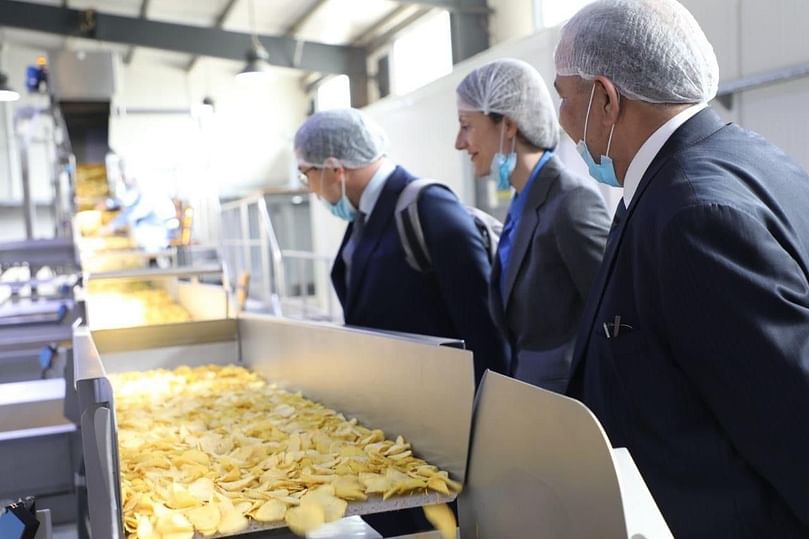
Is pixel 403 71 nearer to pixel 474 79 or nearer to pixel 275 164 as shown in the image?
pixel 275 164

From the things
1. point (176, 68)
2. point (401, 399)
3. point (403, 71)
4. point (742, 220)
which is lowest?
point (401, 399)

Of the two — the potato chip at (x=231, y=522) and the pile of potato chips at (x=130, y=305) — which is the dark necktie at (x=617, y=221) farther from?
the pile of potato chips at (x=130, y=305)

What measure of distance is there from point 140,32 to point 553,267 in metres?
9.21

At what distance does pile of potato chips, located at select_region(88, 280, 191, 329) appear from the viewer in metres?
4.69

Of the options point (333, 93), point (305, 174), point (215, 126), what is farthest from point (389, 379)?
point (215, 126)

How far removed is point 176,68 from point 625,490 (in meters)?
14.0

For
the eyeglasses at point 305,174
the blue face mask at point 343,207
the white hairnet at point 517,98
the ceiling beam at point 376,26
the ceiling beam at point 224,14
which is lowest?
the blue face mask at point 343,207

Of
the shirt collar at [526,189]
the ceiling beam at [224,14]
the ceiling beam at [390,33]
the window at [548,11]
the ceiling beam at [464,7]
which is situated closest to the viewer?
the shirt collar at [526,189]

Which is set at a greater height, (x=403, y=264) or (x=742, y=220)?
(x=742, y=220)

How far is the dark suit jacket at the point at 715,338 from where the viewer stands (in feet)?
2.92

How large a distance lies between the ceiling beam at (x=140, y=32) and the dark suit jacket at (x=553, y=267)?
8.62 m

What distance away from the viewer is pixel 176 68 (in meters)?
13.5

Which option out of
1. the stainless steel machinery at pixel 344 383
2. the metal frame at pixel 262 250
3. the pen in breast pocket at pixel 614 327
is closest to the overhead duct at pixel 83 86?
the metal frame at pixel 262 250

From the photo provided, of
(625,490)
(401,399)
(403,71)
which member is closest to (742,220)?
(625,490)
